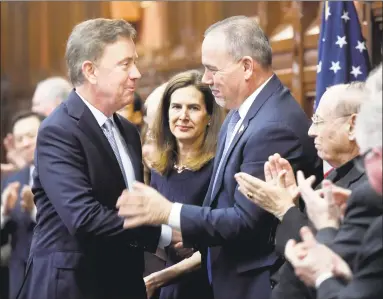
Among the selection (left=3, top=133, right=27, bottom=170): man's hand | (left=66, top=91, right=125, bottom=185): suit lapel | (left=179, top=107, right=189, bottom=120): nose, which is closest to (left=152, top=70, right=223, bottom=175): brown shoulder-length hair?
(left=179, top=107, right=189, bottom=120): nose

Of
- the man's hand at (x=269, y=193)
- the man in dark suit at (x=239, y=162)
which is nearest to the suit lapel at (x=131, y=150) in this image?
the man in dark suit at (x=239, y=162)

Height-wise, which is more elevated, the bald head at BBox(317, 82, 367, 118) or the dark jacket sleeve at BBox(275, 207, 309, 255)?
the bald head at BBox(317, 82, 367, 118)

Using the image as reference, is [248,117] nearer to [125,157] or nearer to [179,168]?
[125,157]

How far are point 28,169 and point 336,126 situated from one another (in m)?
3.17

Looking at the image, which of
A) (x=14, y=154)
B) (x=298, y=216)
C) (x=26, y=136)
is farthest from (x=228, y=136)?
(x=14, y=154)

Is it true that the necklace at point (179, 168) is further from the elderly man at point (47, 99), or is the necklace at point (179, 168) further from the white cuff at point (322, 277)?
the elderly man at point (47, 99)

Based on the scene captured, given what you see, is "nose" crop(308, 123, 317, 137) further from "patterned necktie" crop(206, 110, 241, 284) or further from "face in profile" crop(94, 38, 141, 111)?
"face in profile" crop(94, 38, 141, 111)

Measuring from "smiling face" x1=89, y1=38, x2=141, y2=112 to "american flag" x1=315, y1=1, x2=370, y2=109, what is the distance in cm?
170

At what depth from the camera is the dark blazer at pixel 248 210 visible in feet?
11.4

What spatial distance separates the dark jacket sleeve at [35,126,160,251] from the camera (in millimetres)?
3377

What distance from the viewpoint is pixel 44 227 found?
11.6 feet

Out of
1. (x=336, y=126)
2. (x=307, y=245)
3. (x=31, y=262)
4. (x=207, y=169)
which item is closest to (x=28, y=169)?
(x=207, y=169)

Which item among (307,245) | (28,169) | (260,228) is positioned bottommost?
(28,169)

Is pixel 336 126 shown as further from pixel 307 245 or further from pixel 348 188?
pixel 307 245
